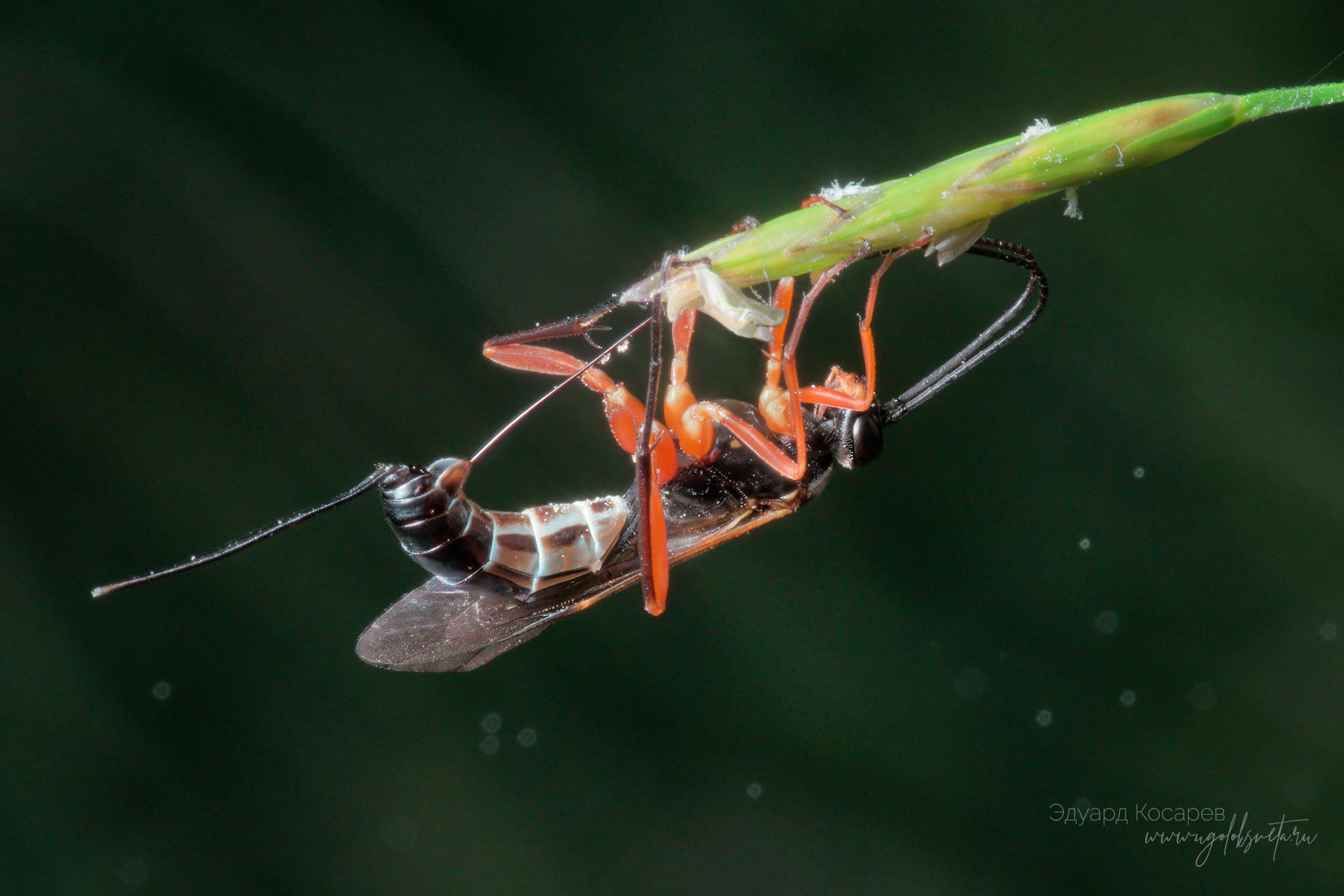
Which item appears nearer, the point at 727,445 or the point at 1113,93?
the point at 727,445

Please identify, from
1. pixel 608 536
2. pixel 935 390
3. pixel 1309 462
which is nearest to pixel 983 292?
pixel 1309 462

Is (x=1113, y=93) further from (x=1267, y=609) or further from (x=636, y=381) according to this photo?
(x=1267, y=609)

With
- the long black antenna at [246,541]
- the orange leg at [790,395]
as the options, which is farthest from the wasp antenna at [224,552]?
the orange leg at [790,395]

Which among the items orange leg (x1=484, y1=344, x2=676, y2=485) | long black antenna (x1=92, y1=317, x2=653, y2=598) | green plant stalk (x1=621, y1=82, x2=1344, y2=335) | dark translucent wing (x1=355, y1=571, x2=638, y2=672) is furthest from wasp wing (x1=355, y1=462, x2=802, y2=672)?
green plant stalk (x1=621, y1=82, x2=1344, y2=335)

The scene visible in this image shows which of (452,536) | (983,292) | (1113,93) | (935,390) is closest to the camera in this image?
(452,536)

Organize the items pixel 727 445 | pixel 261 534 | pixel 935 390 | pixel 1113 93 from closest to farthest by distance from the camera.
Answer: pixel 261 534
pixel 935 390
pixel 727 445
pixel 1113 93

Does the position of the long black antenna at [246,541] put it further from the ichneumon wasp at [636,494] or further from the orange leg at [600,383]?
the orange leg at [600,383]
